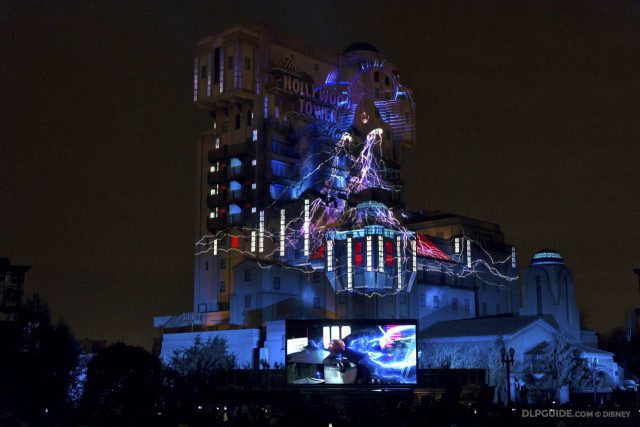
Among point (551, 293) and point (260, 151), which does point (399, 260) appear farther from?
point (260, 151)

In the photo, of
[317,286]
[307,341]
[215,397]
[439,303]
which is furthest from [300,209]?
[215,397]

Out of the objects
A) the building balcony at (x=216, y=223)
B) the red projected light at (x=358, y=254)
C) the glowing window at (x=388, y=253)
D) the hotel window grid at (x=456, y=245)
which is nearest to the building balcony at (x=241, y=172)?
the building balcony at (x=216, y=223)

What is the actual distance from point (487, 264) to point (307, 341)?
44.4 meters

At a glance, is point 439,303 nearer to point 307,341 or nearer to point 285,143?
point 285,143

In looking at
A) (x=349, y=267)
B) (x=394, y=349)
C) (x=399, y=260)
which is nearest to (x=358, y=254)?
(x=349, y=267)

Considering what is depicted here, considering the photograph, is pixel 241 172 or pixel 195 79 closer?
pixel 241 172

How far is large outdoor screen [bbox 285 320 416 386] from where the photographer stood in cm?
6438

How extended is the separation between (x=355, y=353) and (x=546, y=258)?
36.2 metres

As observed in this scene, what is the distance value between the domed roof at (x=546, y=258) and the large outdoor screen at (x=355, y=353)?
111ft

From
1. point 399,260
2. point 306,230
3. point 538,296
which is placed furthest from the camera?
point 306,230

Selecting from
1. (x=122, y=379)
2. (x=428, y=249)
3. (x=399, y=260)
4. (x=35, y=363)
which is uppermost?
(x=428, y=249)

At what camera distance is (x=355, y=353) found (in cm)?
6494

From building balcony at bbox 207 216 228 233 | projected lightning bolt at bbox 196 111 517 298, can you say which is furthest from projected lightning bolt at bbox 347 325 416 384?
building balcony at bbox 207 216 228 233

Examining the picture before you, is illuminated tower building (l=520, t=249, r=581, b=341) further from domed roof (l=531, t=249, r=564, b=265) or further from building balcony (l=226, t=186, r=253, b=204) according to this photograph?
building balcony (l=226, t=186, r=253, b=204)
